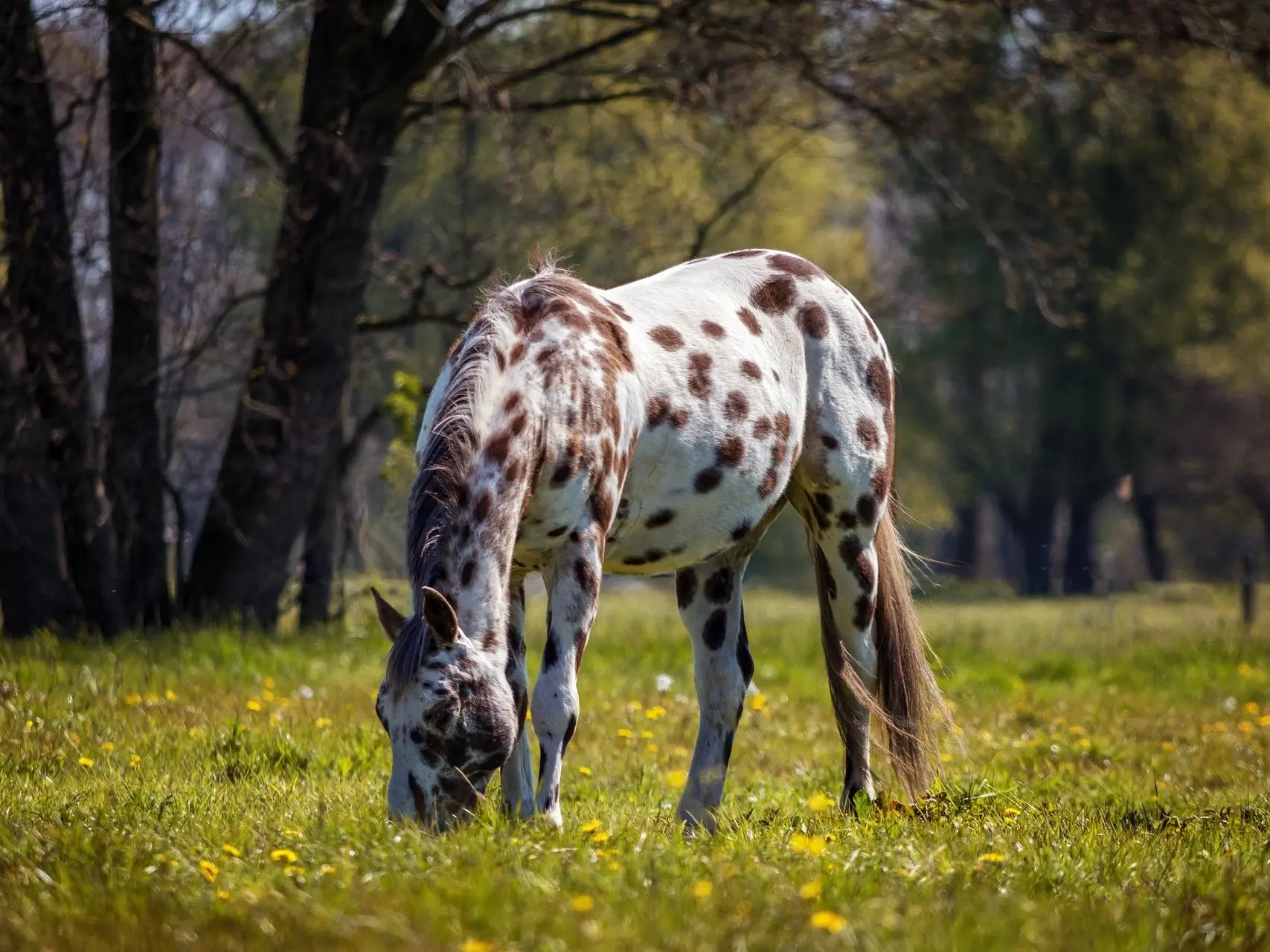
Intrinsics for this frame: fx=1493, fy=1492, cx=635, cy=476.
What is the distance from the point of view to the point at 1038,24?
11844mm

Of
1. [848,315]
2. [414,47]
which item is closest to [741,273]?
[848,315]

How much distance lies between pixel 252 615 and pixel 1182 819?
7724mm

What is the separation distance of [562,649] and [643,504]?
892 mm

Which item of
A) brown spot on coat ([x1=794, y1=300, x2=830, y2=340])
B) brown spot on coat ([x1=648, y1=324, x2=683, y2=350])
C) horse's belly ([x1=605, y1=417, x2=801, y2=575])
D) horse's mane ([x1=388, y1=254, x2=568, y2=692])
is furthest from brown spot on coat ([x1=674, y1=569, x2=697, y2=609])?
horse's mane ([x1=388, y1=254, x2=568, y2=692])

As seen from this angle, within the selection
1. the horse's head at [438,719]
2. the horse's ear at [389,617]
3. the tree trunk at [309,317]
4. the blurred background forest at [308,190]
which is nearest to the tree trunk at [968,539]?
the blurred background forest at [308,190]

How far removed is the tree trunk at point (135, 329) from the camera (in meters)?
10.8

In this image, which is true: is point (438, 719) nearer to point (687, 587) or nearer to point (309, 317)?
point (687, 587)

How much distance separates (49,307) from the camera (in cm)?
1045

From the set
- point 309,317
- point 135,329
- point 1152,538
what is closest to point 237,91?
point 309,317

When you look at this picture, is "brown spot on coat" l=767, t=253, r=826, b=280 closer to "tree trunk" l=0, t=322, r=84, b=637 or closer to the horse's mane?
the horse's mane

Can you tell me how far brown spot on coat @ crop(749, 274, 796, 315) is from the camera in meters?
6.87

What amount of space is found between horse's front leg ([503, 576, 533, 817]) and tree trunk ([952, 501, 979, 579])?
4138 cm

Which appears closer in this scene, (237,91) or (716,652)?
(716,652)

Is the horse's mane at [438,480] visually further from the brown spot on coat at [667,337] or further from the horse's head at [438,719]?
the brown spot on coat at [667,337]
